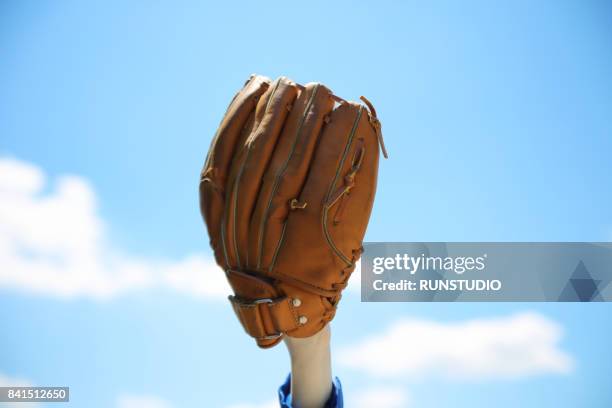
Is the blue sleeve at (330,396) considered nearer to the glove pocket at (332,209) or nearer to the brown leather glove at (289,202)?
the brown leather glove at (289,202)

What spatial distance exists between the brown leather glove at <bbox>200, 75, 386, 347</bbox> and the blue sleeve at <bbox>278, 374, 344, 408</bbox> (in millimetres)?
391

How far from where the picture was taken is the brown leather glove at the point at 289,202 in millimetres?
2512

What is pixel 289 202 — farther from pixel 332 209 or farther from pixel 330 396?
pixel 330 396

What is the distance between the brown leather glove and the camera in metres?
2.51

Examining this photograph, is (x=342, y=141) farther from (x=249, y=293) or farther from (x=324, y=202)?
(x=249, y=293)

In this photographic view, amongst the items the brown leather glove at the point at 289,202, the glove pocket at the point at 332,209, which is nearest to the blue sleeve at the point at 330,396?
the brown leather glove at the point at 289,202

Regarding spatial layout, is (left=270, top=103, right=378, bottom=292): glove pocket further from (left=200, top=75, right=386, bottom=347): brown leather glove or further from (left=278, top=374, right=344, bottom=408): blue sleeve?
(left=278, top=374, right=344, bottom=408): blue sleeve

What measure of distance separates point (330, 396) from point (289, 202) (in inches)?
38.8

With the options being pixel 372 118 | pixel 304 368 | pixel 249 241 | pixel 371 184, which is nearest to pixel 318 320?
pixel 304 368

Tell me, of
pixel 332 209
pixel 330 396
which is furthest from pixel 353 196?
pixel 330 396

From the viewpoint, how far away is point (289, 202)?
8.28 ft

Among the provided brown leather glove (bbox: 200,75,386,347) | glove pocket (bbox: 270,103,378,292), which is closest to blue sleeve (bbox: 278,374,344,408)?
brown leather glove (bbox: 200,75,386,347)

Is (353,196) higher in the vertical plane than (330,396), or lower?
higher

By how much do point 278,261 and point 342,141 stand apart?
59 centimetres
